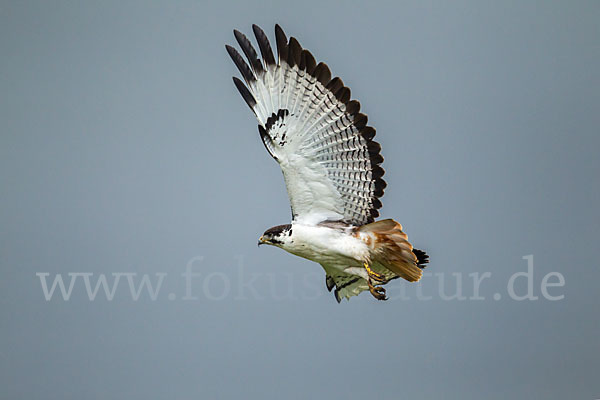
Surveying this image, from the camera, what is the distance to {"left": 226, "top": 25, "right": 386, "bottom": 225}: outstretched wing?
22.2 ft

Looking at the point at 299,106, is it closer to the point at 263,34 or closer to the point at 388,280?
the point at 263,34

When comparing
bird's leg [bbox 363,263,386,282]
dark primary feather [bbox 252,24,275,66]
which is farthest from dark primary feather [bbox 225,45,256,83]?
bird's leg [bbox 363,263,386,282]

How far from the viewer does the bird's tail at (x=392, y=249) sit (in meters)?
6.98

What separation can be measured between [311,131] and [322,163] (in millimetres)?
317

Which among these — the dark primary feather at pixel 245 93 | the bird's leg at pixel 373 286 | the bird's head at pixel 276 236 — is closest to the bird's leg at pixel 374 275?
Result: the bird's leg at pixel 373 286

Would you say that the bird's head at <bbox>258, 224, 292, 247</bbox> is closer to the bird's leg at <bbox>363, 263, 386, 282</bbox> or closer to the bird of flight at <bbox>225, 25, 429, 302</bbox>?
the bird of flight at <bbox>225, 25, 429, 302</bbox>

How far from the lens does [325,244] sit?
23.5 ft

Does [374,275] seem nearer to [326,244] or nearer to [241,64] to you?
[326,244]

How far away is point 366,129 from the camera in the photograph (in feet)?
22.8

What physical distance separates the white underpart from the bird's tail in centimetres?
11

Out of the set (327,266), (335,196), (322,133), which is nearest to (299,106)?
(322,133)

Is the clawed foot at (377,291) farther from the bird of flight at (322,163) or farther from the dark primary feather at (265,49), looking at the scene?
the dark primary feather at (265,49)

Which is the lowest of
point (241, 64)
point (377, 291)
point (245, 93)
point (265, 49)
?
point (377, 291)

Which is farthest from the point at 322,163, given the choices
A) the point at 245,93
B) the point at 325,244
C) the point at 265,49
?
the point at 265,49
